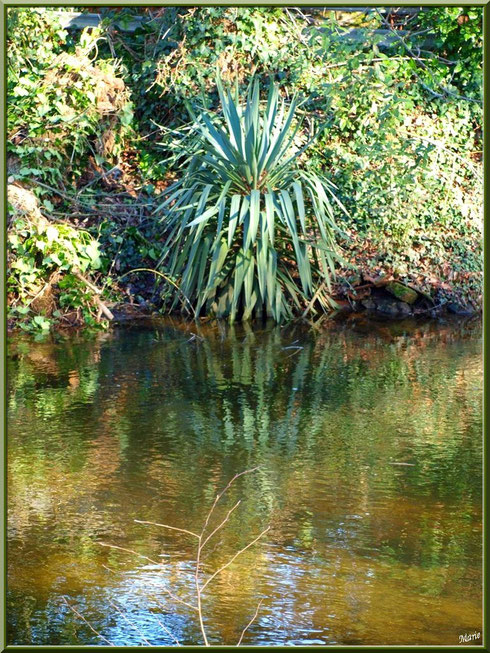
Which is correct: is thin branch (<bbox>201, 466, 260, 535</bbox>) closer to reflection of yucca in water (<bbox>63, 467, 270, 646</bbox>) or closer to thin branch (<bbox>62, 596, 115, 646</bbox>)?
reflection of yucca in water (<bbox>63, 467, 270, 646</bbox>)

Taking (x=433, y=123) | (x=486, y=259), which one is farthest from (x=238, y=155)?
(x=486, y=259)

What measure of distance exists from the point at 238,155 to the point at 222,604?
6.03m

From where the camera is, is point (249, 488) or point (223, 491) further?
point (249, 488)

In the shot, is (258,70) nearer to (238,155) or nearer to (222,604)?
(238,155)

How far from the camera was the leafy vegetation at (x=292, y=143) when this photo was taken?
10180mm

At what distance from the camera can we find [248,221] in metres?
9.20

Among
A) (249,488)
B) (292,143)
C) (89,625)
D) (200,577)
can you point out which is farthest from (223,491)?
(292,143)

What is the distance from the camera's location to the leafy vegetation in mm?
10180
